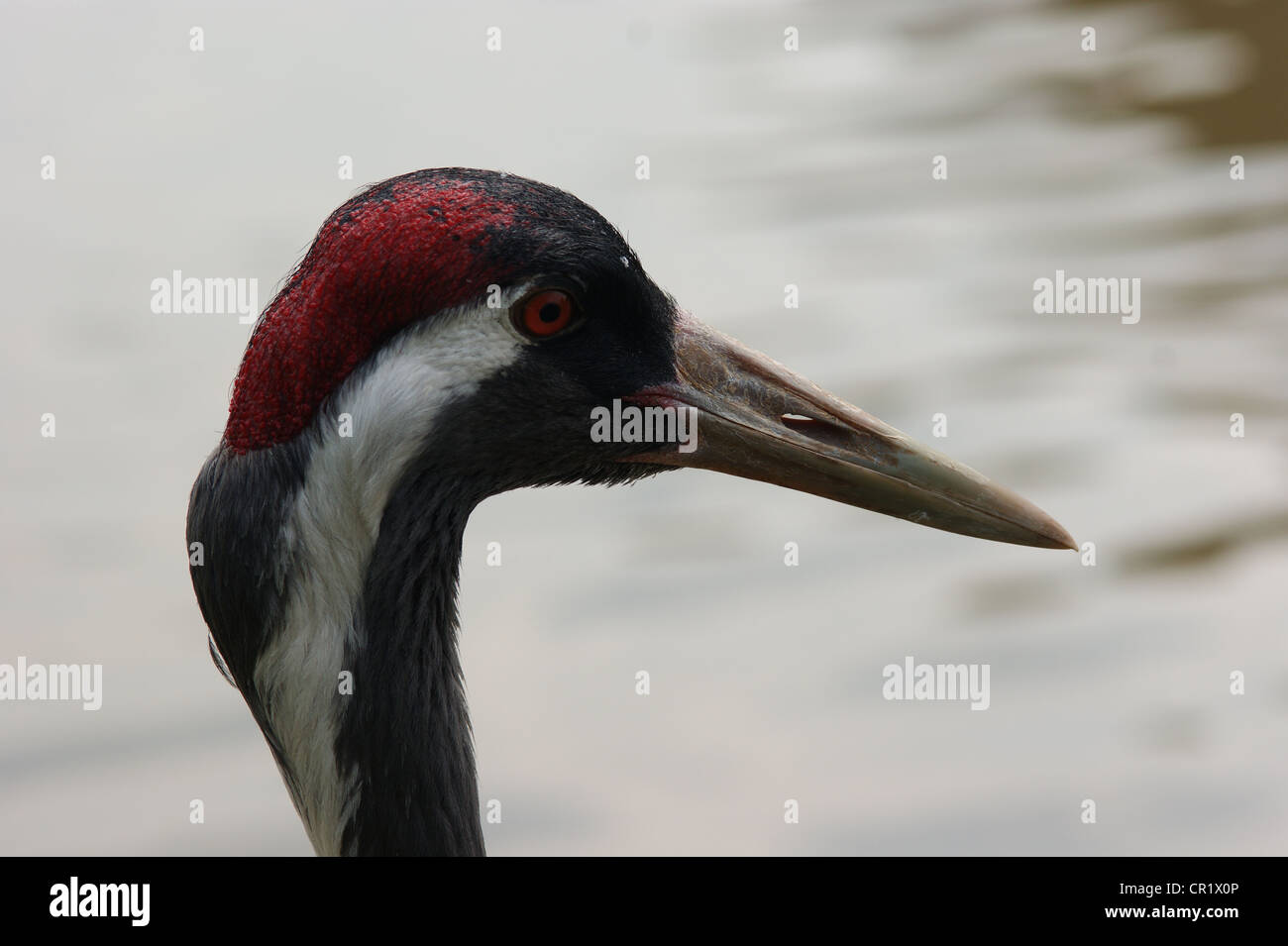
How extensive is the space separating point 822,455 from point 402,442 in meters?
0.85

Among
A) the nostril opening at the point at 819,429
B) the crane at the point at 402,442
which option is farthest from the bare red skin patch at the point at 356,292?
the nostril opening at the point at 819,429

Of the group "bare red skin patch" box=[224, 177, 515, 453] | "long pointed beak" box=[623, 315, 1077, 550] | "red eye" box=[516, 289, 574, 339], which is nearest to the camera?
"bare red skin patch" box=[224, 177, 515, 453]

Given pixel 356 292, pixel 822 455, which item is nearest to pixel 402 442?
pixel 356 292

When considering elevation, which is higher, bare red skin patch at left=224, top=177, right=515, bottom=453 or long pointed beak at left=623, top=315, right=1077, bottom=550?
bare red skin patch at left=224, top=177, right=515, bottom=453

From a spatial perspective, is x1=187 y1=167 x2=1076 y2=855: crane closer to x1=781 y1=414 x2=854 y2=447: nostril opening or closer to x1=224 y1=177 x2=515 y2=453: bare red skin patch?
x1=224 y1=177 x2=515 y2=453: bare red skin patch

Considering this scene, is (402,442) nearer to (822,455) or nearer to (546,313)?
(546,313)

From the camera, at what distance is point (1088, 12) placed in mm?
12594

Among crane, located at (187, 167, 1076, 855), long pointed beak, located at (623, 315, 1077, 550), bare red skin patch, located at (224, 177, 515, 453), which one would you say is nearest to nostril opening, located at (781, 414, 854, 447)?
long pointed beak, located at (623, 315, 1077, 550)

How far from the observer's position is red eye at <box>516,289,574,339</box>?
2.86 meters

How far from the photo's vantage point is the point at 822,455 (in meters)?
3.17

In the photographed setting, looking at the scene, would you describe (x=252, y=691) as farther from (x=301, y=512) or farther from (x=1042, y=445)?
(x=1042, y=445)

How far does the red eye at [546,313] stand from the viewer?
2.86 meters

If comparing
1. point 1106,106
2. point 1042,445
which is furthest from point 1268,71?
point 1042,445

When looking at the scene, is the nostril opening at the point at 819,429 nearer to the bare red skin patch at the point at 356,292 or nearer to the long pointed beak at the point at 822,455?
the long pointed beak at the point at 822,455
